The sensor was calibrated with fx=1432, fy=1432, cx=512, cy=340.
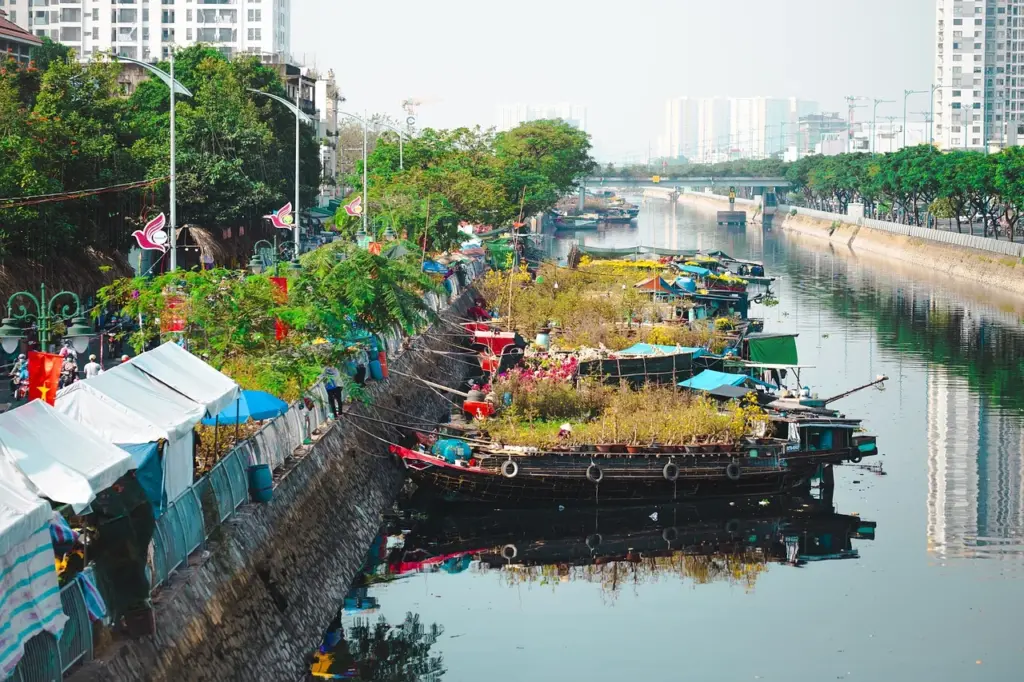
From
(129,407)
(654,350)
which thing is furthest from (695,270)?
(129,407)

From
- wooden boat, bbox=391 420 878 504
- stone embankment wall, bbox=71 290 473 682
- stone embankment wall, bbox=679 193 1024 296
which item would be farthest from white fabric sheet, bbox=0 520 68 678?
stone embankment wall, bbox=679 193 1024 296

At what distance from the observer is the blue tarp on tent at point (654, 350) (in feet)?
158

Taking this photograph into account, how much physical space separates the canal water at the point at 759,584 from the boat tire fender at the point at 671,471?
1115 mm

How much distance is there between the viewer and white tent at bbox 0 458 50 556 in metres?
15.0

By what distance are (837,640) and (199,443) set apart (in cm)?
1343

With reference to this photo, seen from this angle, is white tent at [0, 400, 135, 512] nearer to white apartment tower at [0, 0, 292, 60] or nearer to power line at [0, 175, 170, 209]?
power line at [0, 175, 170, 209]

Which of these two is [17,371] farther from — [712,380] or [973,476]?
[973,476]

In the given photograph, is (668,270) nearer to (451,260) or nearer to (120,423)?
(451,260)

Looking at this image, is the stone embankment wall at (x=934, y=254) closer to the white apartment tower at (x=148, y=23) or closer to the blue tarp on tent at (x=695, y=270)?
the blue tarp on tent at (x=695, y=270)

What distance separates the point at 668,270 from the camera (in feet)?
282

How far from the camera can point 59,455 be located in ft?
57.9

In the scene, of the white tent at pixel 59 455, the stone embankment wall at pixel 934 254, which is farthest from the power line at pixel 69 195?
the stone embankment wall at pixel 934 254

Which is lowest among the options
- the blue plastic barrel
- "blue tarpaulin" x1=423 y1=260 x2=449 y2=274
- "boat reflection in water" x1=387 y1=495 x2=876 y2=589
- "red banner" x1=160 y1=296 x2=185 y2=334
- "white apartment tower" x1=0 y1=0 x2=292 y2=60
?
"boat reflection in water" x1=387 y1=495 x2=876 y2=589

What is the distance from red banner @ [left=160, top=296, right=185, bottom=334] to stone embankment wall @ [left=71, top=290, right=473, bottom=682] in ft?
14.0
